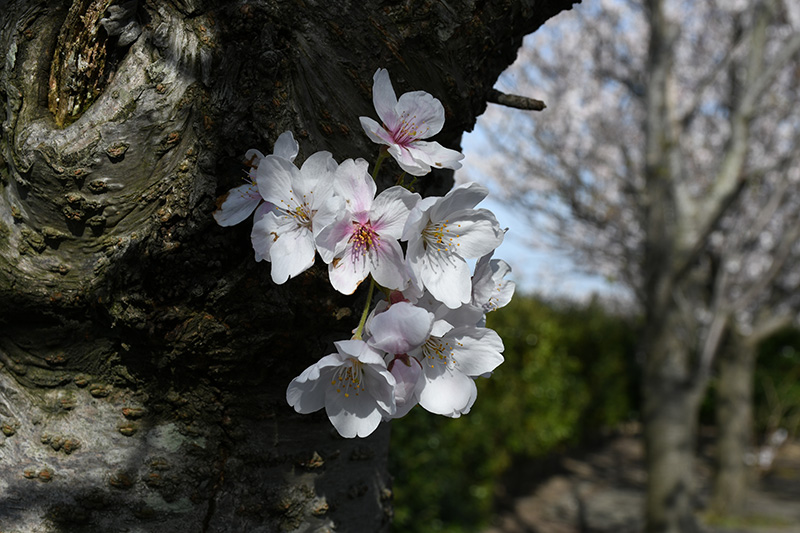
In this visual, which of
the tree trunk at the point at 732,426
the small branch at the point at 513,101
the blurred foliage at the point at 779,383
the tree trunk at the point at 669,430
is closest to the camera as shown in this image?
the small branch at the point at 513,101

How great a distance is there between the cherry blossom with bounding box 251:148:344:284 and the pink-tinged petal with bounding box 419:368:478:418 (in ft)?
1.00

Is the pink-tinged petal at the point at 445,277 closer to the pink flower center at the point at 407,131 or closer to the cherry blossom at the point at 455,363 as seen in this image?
the cherry blossom at the point at 455,363

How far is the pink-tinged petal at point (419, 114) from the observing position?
1.11 metres

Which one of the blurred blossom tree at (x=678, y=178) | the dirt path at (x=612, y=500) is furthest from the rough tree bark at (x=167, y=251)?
the dirt path at (x=612, y=500)

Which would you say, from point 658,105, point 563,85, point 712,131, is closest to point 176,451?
point 658,105

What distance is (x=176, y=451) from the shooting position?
1217mm

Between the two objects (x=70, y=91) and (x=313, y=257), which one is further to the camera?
(x=70, y=91)

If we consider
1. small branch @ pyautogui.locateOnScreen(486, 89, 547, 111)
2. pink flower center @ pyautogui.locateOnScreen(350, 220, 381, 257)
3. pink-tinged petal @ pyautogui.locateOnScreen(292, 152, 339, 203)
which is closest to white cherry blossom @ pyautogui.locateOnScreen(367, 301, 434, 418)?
pink flower center @ pyautogui.locateOnScreen(350, 220, 381, 257)

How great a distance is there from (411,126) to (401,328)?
0.38 metres

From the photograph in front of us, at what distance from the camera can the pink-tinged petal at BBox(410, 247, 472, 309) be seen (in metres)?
1.03

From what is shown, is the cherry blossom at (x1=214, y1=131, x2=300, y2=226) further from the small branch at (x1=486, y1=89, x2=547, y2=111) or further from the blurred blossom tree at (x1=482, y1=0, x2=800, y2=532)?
the blurred blossom tree at (x1=482, y1=0, x2=800, y2=532)

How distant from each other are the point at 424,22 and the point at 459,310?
1.89ft

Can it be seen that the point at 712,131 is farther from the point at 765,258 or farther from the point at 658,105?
the point at 658,105

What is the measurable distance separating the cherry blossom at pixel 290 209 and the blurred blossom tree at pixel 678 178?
4912 mm
